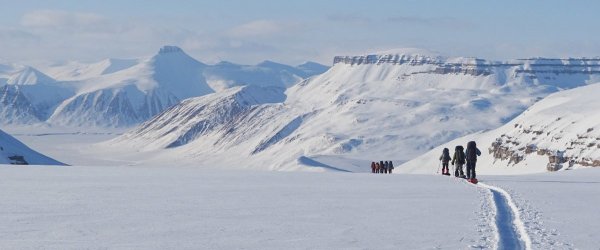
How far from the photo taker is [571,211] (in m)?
24.0

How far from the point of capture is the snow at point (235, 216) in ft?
57.6

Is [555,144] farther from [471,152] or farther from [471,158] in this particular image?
[471,158]

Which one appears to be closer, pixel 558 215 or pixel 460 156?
pixel 558 215

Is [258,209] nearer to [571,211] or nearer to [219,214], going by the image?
[219,214]

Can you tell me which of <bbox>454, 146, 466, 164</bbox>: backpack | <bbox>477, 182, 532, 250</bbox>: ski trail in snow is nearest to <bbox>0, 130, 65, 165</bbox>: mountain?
<bbox>454, 146, 466, 164</bbox>: backpack

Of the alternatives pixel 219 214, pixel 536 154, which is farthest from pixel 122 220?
pixel 536 154

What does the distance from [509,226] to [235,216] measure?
6.37 metres

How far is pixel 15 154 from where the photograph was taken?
163250mm

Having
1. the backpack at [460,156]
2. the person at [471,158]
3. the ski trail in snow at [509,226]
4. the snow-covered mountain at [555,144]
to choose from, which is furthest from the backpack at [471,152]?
the snow-covered mountain at [555,144]

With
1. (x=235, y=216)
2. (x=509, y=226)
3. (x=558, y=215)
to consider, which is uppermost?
(x=558, y=215)

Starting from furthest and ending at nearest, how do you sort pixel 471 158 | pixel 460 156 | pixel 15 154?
1. pixel 15 154
2. pixel 460 156
3. pixel 471 158

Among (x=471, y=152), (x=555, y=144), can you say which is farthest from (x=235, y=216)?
(x=555, y=144)

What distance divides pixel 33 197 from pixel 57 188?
3684mm

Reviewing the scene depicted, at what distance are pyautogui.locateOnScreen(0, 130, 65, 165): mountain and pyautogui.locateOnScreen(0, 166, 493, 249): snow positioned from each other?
418 feet
